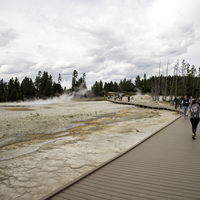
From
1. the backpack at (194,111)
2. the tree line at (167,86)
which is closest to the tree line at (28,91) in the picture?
the tree line at (167,86)

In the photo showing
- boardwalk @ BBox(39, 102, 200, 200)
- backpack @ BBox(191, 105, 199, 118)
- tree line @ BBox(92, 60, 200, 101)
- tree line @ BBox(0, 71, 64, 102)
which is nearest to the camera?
boardwalk @ BBox(39, 102, 200, 200)

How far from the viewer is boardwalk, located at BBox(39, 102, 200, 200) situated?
324 centimetres

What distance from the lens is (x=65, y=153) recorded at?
684cm

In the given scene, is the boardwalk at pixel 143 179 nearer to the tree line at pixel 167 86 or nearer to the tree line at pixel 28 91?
the tree line at pixel 167 86

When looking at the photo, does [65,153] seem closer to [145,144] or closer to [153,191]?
[145,144]

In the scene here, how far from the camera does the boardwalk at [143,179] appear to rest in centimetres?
324

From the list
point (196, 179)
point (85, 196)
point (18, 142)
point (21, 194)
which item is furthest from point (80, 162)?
point (18, 142)

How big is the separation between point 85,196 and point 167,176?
80.9 inches

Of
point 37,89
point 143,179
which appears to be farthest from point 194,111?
point 37,89

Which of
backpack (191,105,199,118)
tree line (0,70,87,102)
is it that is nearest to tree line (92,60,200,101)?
tree line (0,70,87,102)

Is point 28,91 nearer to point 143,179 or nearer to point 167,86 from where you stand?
point 167,86

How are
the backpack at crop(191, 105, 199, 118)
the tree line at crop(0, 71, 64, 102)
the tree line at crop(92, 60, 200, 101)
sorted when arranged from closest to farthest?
the backpack at crop(191, 105, 199, 118) < the tree line at crop(92, 60, 200, 101) < the tree line at crop(0, 71, 64, 102)

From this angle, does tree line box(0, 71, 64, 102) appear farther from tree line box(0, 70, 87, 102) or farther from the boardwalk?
the boardwalk

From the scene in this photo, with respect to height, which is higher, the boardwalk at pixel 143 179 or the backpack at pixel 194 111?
the backpack at pixel 194 111
